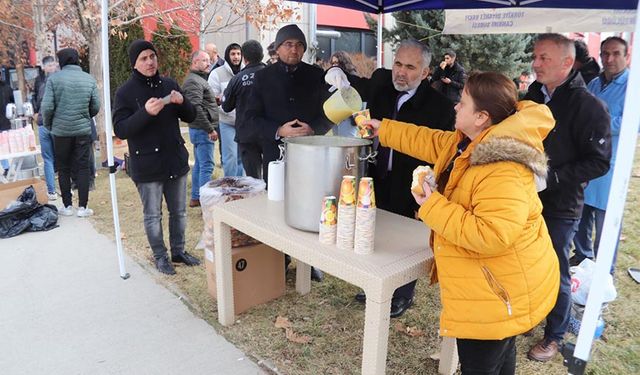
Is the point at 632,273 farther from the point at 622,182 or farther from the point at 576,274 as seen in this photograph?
the point at 622,182

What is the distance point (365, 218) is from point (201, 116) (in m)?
3.39

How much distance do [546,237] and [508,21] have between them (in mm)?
4848

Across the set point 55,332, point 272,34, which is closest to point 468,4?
point 55,332

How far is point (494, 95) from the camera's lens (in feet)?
A: 5.25

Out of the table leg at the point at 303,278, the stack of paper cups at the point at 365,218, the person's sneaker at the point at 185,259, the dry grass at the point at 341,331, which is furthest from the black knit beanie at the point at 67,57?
the stack of paper cups at the point at 365,218

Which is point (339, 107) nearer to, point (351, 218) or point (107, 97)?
point (351, 218)

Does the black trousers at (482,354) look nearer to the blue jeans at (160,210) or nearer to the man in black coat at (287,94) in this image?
the man in black coat at (287,94)

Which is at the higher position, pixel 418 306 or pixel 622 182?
pixel 622 182

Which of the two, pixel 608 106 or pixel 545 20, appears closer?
pixel 608 106

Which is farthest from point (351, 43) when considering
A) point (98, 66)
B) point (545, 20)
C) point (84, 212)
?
point (84, 212)

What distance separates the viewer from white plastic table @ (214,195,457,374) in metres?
1.79

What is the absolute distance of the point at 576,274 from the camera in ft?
9.12

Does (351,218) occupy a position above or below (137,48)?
below

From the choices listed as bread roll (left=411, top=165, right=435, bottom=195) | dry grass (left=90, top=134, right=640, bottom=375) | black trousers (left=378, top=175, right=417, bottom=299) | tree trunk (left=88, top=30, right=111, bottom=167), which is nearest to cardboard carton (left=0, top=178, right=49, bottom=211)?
dry grass (left=90, top=134, right=640, bottom=375)
